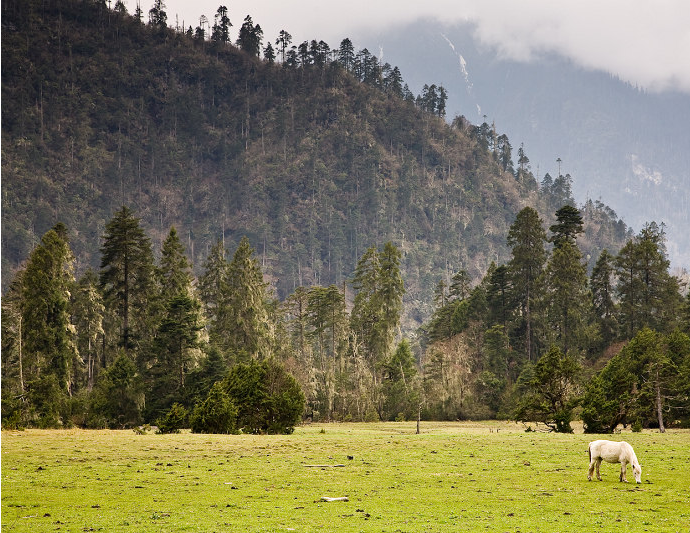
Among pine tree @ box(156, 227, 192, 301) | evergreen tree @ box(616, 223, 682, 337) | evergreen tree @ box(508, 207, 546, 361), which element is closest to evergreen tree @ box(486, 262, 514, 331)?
evergreen tree @ box(508, 207, 546, 361)

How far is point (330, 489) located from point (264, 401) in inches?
949

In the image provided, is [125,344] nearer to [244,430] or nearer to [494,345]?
[244,430]

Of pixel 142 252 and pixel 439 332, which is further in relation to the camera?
pixel 439 332

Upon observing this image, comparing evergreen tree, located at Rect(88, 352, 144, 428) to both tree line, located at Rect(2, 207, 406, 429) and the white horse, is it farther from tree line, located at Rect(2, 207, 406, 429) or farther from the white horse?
the white horse

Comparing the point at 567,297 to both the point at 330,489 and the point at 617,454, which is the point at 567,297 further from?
the point at 330,489

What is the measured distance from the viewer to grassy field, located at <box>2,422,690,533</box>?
631 inches

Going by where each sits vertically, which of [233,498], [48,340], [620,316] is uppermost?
[620,316]

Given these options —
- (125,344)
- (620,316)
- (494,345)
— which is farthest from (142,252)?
(620,316)

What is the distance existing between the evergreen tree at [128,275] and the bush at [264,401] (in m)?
28.3

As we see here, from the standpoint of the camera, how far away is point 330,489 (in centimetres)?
2077

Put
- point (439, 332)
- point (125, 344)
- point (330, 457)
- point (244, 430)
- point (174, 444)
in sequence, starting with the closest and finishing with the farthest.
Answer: point (330, 457)
point (174, 444)
point (244, 430)
point (125, 344)
point (439, 332)

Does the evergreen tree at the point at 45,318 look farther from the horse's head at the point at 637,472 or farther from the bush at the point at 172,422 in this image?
the horse's head at the point at 637,472

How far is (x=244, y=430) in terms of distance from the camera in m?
43.7

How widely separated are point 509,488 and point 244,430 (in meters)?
25.6
